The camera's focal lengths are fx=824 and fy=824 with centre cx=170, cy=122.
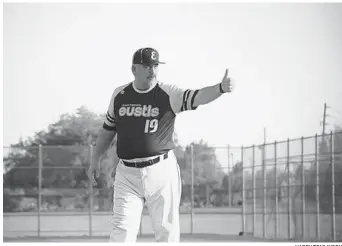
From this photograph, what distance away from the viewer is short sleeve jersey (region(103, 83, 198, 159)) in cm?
737

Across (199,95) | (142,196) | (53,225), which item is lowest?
(53,225)

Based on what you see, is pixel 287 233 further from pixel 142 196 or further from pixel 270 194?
pixel 142 196

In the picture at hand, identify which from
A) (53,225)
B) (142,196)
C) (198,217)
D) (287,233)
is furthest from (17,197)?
(142,196)

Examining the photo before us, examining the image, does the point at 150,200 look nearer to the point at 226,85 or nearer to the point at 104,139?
the point at 104,139

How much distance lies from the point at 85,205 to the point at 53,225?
124cm

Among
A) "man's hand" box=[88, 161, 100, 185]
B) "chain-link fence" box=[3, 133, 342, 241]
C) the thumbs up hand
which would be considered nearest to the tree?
"chain-link fence" box=[3, 133, 342, 241]

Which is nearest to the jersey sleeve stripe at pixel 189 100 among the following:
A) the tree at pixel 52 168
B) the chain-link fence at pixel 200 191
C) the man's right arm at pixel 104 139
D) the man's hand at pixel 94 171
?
the man's right arm at pixel 104 139

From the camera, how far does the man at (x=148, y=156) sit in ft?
24.1

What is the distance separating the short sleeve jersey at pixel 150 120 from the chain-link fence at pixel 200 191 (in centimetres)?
1350

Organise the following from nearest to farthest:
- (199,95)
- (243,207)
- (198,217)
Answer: (199,95)
(243,207)
(198,217)

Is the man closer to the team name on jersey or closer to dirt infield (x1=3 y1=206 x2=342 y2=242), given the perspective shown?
the team name on jersey

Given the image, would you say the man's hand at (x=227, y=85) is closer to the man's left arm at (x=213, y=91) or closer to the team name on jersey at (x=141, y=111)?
the man's left arm at (x=213, y=91)

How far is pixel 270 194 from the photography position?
23094 millimetres

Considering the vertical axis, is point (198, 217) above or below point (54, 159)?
below
